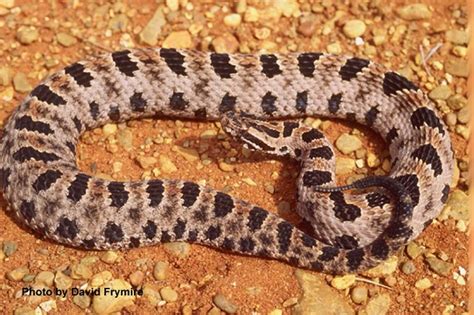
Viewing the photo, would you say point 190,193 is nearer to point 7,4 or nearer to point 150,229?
point 150,229

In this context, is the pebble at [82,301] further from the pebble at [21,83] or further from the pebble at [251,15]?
the pebble at [251,15]

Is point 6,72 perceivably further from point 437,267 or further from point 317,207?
point 437,267

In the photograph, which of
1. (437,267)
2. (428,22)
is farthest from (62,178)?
(428,22)

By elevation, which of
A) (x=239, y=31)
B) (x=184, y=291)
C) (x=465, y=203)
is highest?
(x=239, y=31)

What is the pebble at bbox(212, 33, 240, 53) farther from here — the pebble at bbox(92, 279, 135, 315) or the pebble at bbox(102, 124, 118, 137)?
the pebble at bbox(92, 279, 135, 315)

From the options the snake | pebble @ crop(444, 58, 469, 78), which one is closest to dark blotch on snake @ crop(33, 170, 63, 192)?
the snake

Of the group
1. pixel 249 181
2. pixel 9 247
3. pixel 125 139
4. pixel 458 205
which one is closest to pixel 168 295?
pixel 249 181
